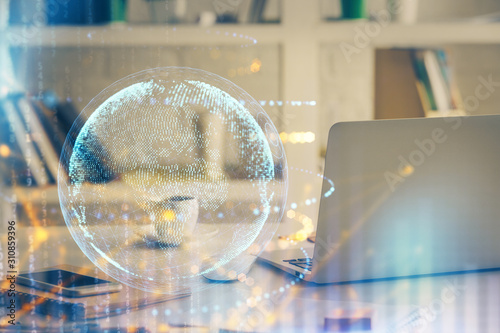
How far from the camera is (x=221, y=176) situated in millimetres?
833

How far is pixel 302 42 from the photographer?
6.81ft

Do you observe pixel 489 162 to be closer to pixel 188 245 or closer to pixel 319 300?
pixel 319 300

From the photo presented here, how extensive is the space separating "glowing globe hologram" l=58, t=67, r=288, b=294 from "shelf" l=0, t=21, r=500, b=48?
4.20ft

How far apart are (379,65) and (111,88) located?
1571 mm

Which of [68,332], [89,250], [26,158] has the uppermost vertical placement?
[26,158]

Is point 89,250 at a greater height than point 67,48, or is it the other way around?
point 67,48

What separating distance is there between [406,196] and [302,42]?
Answer: 1.40 m

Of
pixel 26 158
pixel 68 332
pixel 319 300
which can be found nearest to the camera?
pixel 68 332

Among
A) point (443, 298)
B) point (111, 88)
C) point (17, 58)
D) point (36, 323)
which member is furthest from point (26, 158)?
point (443, 298)

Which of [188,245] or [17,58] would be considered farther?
[17,58]

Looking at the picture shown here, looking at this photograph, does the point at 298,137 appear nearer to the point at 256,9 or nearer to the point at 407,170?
the point at 256,9

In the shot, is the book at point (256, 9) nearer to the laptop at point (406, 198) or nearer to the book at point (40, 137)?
the book at point (40, 137)
